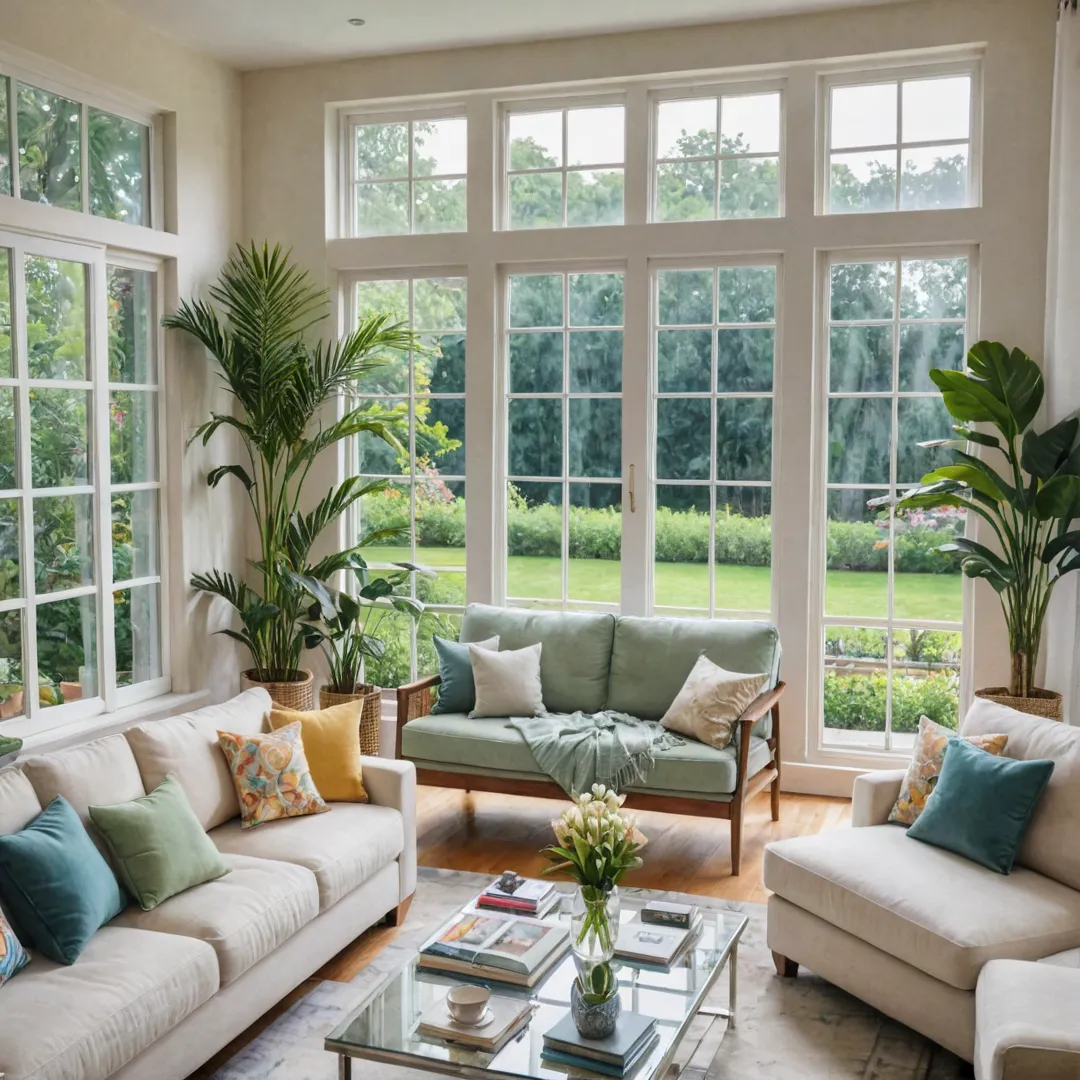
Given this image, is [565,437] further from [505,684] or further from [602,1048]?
[602,1048]

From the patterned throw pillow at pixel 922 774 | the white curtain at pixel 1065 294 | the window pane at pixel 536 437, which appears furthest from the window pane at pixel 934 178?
the patterned throw pillow at pixel 922 774

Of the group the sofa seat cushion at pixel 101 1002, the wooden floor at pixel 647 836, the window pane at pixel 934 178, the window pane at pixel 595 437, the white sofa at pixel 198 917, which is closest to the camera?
the sofa seat cushion at pixel 101 1002

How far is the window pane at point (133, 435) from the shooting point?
530 cm

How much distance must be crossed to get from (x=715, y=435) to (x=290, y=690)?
2379 mm

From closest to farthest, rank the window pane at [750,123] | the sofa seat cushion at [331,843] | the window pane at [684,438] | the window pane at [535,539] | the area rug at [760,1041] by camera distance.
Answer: the area rug at [760,1041] < the sofa seat cushion at [331,843] < the window pane at [750,123] < the window pane at [684,438] < the window pane at [535,539]

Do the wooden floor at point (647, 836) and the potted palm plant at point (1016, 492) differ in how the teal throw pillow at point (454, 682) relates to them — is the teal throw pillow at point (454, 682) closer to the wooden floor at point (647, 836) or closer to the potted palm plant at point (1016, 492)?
the wooden floor at point (647, 836)

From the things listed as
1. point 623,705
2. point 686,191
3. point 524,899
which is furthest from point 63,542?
point 686,191

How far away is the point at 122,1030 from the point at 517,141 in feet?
14.9

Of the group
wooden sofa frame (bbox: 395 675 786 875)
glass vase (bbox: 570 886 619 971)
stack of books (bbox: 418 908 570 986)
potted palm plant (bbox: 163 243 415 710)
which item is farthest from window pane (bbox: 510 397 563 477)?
glass vase (bbox: 570 886 619 971)

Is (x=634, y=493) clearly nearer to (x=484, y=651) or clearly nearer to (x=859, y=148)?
(x=484, y=651)

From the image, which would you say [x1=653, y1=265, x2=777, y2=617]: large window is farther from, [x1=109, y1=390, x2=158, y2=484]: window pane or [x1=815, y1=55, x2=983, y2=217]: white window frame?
[x1=109, y1=390, x2=158, y2=484]: window pane

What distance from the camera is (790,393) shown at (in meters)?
5.41

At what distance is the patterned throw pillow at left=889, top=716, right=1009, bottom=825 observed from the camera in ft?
12.2

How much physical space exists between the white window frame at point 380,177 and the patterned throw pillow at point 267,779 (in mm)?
3027
